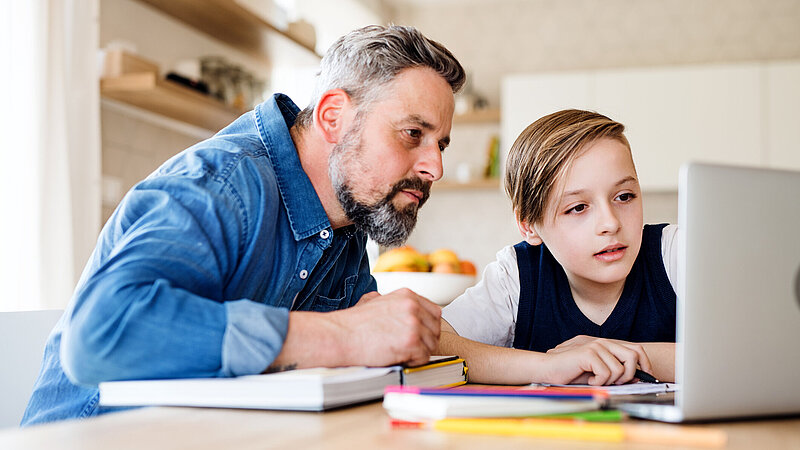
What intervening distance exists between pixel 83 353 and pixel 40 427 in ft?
0.47

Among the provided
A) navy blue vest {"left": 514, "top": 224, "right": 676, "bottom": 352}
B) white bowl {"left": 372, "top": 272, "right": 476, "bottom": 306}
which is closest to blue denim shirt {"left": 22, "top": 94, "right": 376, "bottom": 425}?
navy blue vest {"left": 514, "top": 224, "right": 676, "bottom": 352}

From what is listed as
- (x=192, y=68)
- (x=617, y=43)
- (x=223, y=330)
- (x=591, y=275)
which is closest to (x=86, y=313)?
(x=223, y=330)

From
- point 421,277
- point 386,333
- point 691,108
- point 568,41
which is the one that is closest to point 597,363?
point 386,333

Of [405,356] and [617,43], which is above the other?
[617,43]

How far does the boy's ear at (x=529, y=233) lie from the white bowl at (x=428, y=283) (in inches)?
26.4

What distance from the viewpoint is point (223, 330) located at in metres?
0.81

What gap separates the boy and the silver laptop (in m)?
0.52

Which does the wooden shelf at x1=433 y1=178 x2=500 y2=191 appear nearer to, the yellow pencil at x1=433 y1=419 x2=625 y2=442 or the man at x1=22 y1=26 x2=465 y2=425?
the man at x1=22 y1=26 x2=465 y2=425

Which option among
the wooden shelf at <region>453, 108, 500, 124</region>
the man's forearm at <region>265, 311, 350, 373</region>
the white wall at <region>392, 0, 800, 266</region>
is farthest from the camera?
the wooden shelf at <region>453, 108, 500, 124</region>

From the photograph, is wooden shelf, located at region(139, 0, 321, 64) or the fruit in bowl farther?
wooden shelf, located at region(139, 0, 321, 64)

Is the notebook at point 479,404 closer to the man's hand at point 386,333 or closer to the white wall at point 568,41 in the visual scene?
the man's hand at point 386,333

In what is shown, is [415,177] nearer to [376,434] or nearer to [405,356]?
[405,356]

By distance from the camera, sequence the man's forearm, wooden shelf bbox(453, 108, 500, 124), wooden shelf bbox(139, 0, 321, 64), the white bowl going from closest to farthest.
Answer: the man's forearm → the white bowl → wooden shelf bbox(139, 0, 321, 64) → wooden shelf bbox(453, 108, 500, 124)

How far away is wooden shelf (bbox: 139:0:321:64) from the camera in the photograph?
2.92 metres
